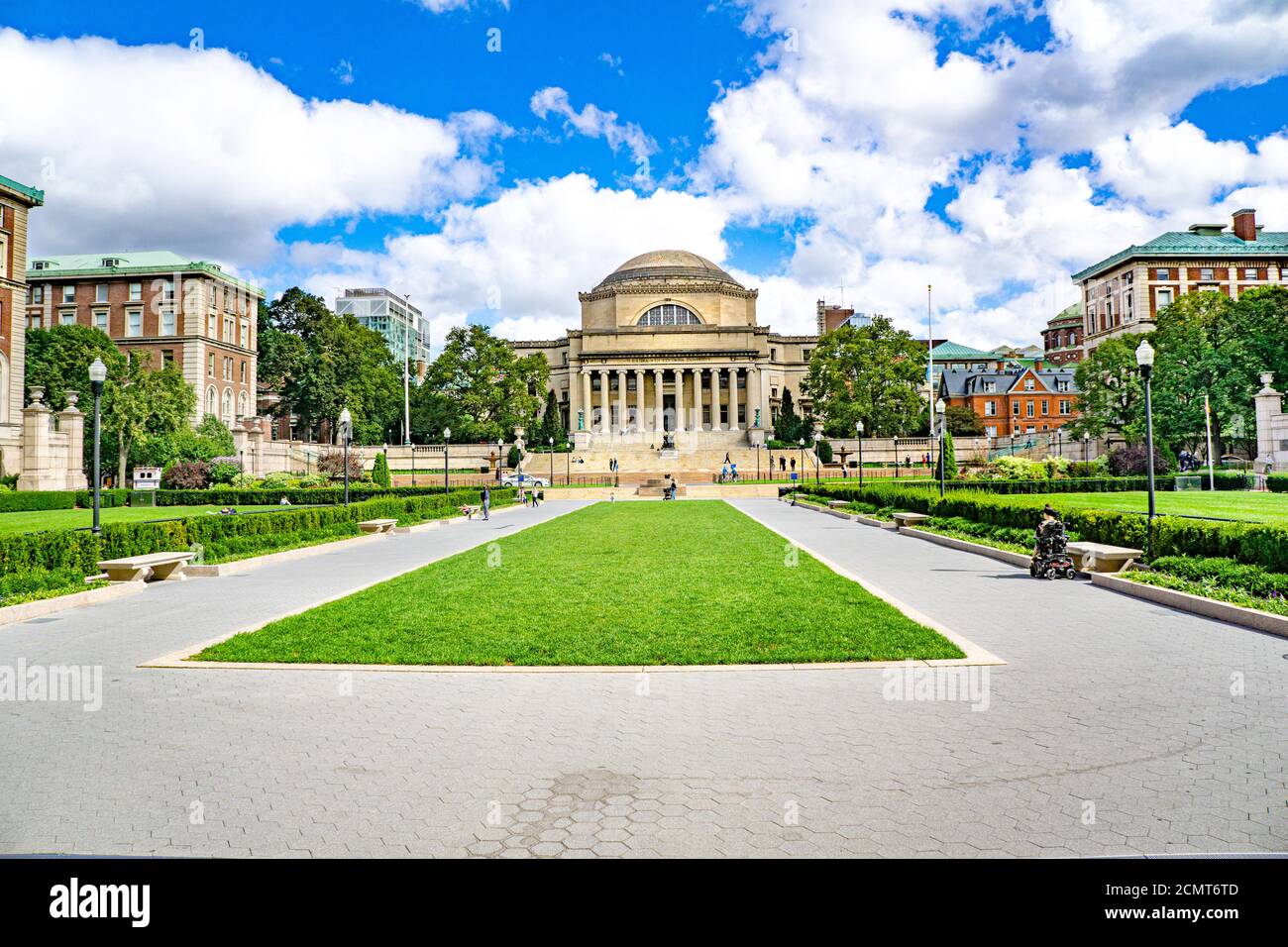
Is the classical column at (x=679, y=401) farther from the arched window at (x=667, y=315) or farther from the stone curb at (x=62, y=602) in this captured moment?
the stone curb at (x=62, y=602)

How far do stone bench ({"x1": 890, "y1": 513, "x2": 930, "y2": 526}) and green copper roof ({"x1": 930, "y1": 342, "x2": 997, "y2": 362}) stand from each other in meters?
100

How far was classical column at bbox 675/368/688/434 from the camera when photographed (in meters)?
98.9

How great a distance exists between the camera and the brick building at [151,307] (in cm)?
6931

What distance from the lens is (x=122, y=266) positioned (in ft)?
232

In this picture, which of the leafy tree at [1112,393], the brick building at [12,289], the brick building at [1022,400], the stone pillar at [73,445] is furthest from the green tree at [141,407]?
the brick building at [1022,400]

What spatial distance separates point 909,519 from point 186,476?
4157cm

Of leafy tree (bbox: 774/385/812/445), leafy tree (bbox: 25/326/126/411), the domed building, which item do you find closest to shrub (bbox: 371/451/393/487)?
leafy tree (bbox: 25/326/126/411)

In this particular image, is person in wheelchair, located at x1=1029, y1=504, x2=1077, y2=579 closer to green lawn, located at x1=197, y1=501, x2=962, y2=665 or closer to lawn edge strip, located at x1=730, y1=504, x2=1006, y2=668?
lawn edge strip, located at x1=730, y1=504, x2=1006, y2=668

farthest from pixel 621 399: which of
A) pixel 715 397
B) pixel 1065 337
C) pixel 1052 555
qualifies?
pixel 1052 555

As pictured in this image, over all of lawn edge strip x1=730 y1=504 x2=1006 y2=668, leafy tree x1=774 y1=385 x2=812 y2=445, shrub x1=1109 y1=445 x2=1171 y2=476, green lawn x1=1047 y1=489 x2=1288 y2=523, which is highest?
leafy tree x1=774 y1=385 x2=812 y2=445

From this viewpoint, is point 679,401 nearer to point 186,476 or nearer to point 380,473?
point 380,473

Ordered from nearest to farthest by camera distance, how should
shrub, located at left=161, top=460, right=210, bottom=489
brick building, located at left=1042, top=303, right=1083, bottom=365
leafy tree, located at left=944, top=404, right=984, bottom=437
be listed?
shrub, located at left=161, top=460, right=210, bottom=489 → leafy tree, located at left=944, top=404, right=984, bottom=437 → brick building, located at left=1042, top=303, right=1083, bottom=365

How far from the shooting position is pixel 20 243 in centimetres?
5159
